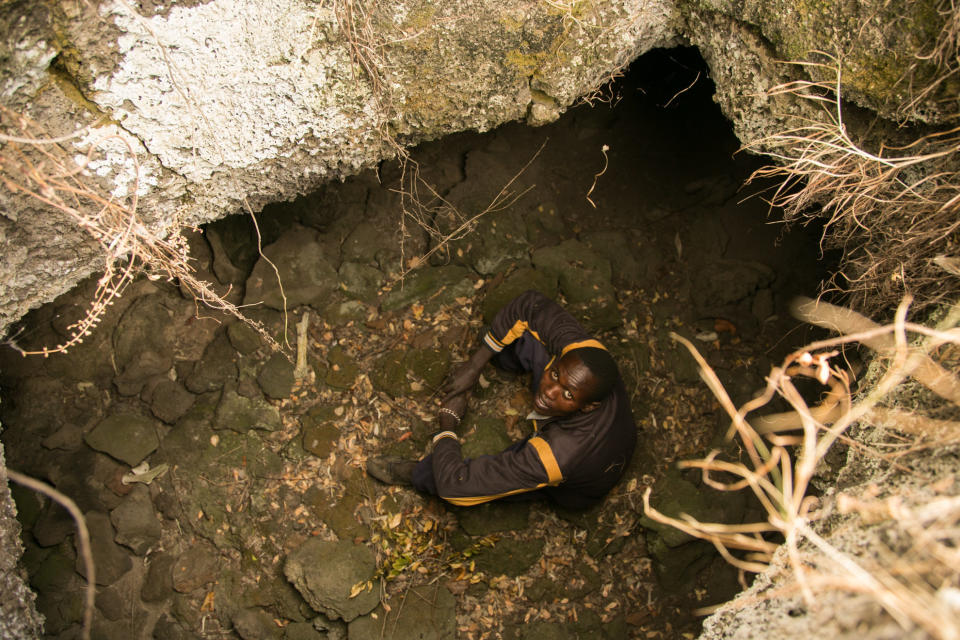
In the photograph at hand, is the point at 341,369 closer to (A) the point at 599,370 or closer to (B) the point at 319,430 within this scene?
(B) the point at 319,430

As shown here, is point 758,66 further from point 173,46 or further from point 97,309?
point 97,309

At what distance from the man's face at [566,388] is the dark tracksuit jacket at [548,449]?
0.09m

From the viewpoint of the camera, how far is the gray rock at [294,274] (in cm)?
337

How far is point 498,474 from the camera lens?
9.44ft

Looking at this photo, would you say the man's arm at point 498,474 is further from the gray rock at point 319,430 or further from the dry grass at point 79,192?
the dry grass at point 79,192

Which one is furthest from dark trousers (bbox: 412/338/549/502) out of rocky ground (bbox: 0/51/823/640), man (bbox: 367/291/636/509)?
rocky ground (bbox: 0/51/823/640)

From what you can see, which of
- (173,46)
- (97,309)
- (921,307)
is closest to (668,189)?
(921,307)

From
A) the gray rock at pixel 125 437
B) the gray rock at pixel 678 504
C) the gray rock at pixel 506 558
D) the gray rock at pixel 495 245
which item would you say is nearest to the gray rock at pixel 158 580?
the gray rock at pixel 125 437

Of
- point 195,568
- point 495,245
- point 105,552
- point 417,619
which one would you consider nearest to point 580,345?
point 495,245

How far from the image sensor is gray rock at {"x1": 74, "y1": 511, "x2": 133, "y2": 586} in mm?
2934

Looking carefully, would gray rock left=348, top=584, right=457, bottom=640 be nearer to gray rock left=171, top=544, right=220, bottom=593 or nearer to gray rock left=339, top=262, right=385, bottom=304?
gray rock left=171, top=544, right=220, bottom=593

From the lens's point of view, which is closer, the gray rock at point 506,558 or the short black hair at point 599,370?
the short black hair at point 599,370

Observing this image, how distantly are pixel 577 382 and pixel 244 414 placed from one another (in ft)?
6.24

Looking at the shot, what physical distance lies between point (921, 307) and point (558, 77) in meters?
1.67
